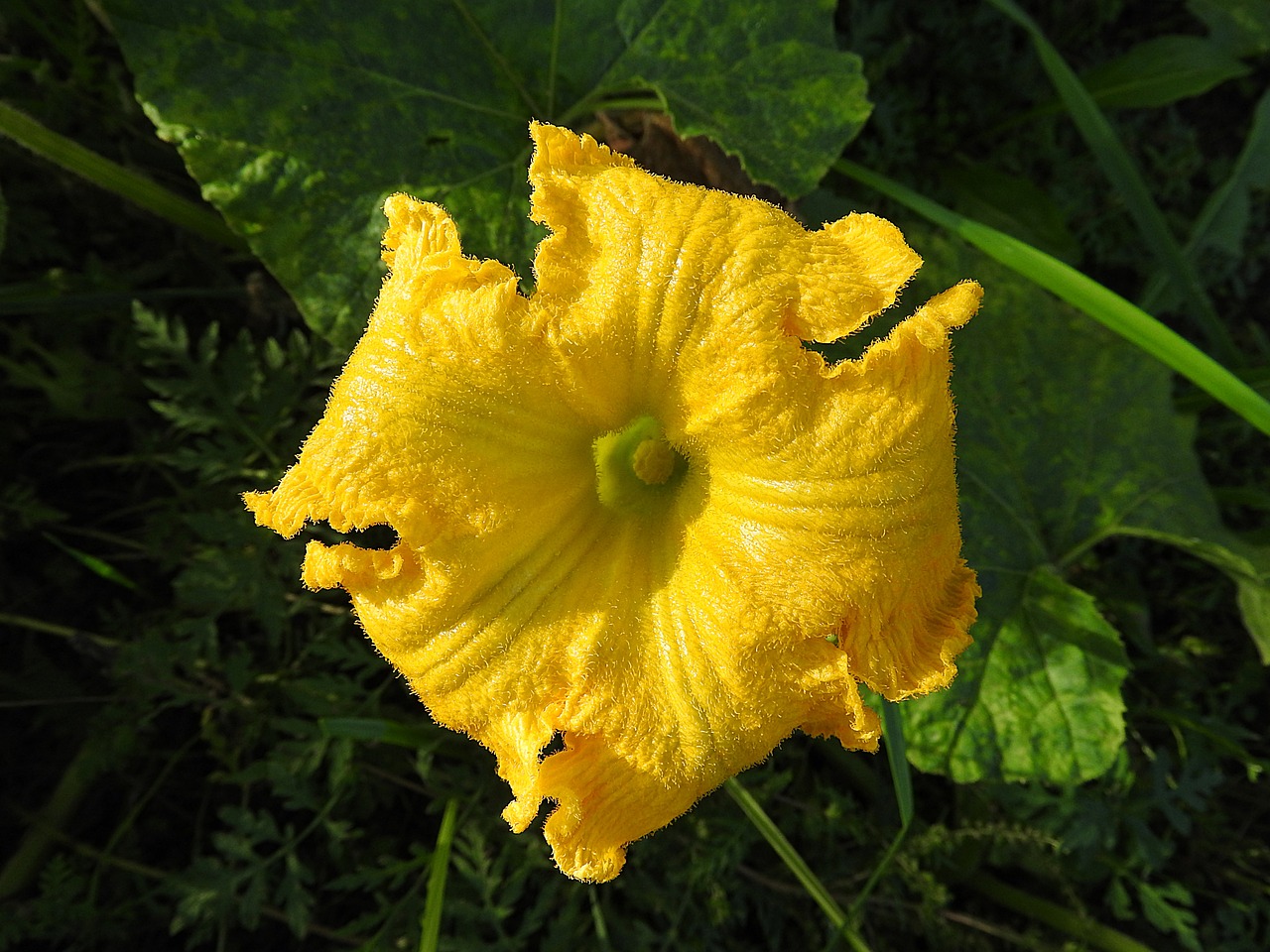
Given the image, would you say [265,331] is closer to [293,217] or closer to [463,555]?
[293,217]

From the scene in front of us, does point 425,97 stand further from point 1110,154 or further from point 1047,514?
point 1047,514

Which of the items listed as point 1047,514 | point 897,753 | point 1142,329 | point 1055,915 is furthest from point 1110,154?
point 1055,915

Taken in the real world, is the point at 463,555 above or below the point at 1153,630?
above

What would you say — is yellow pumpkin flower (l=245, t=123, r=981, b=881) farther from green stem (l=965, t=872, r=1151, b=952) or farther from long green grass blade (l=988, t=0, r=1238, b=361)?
green stem (l=965, t=872, r=1151, b=952)

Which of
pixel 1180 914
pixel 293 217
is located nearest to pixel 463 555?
pixel 293 217

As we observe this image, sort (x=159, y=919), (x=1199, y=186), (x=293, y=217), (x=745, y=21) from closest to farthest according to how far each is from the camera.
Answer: (x=293, y=217), (x=745, y=21), (x=159, y=919), (x=1199, y=186)

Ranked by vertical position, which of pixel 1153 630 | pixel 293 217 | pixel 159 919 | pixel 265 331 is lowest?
pixel 159 919

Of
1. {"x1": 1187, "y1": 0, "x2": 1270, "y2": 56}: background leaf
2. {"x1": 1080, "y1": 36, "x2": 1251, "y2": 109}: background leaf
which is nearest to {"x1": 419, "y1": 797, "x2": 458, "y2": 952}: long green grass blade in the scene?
{"x1": 1080, "y1": 36, "x2": 1251, "y2": 109}: background leaf

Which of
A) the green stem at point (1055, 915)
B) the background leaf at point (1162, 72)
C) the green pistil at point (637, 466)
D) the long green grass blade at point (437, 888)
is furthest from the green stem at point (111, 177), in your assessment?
the green stem at point (1055, 915)

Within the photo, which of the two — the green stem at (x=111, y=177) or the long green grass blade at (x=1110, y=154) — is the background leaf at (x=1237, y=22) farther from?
the green stem at (x=111, y=177)
